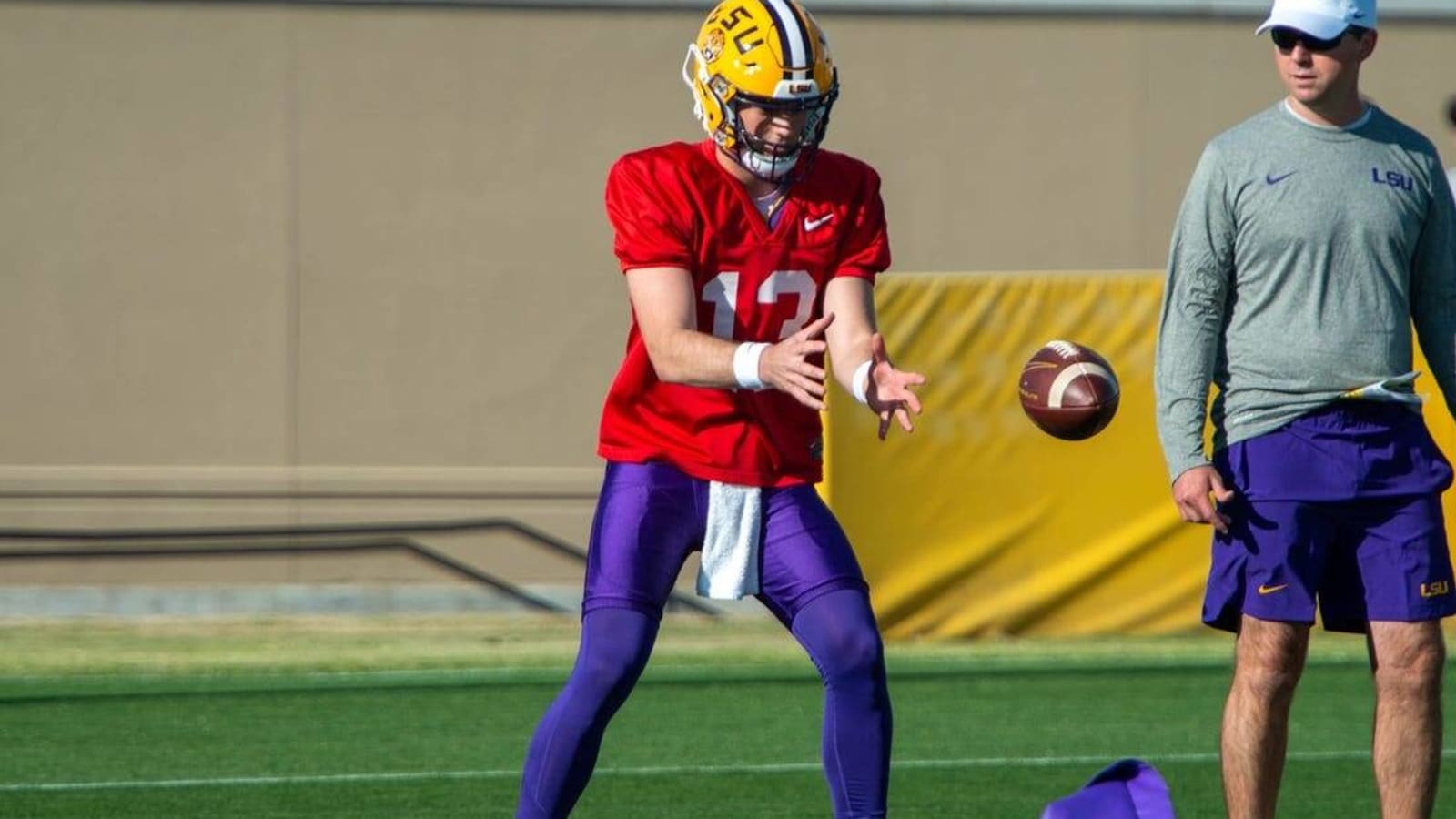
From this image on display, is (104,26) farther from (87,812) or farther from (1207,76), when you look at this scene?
(87,812)

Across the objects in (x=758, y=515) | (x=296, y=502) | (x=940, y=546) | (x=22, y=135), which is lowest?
(x=296, y=502)

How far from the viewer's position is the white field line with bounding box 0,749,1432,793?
718cm

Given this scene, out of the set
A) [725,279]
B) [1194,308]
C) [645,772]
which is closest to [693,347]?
[725,279]

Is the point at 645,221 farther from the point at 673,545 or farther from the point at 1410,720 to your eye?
the point at 1410,720

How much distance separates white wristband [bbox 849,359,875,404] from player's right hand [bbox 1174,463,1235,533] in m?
0.87

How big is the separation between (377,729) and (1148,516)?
436 centimetres

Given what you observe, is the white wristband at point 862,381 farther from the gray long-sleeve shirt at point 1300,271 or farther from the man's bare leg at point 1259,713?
the man's bare leg at point 1259,713

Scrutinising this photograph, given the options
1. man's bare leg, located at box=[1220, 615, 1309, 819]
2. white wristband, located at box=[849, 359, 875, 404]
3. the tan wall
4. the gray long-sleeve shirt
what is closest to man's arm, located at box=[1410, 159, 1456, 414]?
the gray long-sleeve shirt

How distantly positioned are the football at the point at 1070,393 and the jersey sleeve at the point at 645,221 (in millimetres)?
1031

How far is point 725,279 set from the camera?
16.6 ft

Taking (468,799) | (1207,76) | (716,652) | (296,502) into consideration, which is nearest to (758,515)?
Answer: (468,799)

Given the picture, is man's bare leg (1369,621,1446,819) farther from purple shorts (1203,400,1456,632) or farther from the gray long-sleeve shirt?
the gray long-sleeve shirt

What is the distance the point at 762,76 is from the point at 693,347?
0.59 meters

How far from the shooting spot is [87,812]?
6691 mm
